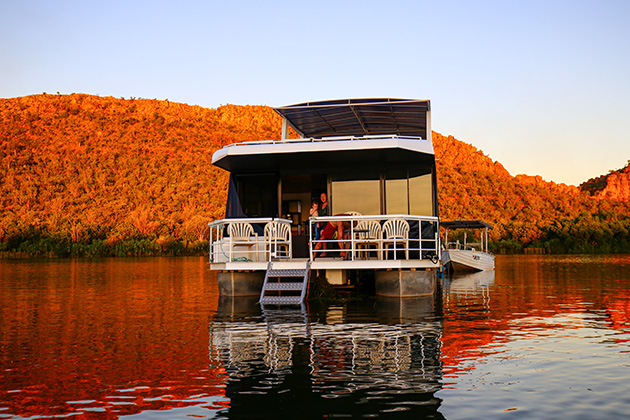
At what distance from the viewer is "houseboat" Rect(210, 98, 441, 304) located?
13898 millimetres

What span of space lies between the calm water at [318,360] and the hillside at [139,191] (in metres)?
40.2

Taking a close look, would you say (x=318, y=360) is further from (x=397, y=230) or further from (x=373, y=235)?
(x=373, y=235)

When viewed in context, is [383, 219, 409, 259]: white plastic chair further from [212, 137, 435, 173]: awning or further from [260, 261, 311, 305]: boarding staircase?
[260, 261, 311, 305]: boarding staircase

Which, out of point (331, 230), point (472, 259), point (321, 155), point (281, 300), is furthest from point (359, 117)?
point (472, 259)

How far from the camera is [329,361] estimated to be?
7.54 metres

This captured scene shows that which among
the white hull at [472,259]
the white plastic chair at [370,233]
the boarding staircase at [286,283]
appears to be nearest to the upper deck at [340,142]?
the white plastic chair at [370,233]

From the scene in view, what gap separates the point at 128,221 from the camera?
58.4 m

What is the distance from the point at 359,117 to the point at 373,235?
15.4 ft

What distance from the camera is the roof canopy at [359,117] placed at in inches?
639

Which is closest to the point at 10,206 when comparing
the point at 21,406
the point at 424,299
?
the point at 424,299

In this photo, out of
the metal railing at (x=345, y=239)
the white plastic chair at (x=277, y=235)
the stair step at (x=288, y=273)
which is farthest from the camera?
the white plastic chair at (x=277, y=235)

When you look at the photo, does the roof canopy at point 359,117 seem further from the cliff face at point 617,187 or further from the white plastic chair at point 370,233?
the cliff face at point 617,187

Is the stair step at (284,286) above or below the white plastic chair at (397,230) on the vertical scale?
below

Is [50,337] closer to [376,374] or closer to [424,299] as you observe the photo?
[376,374]
